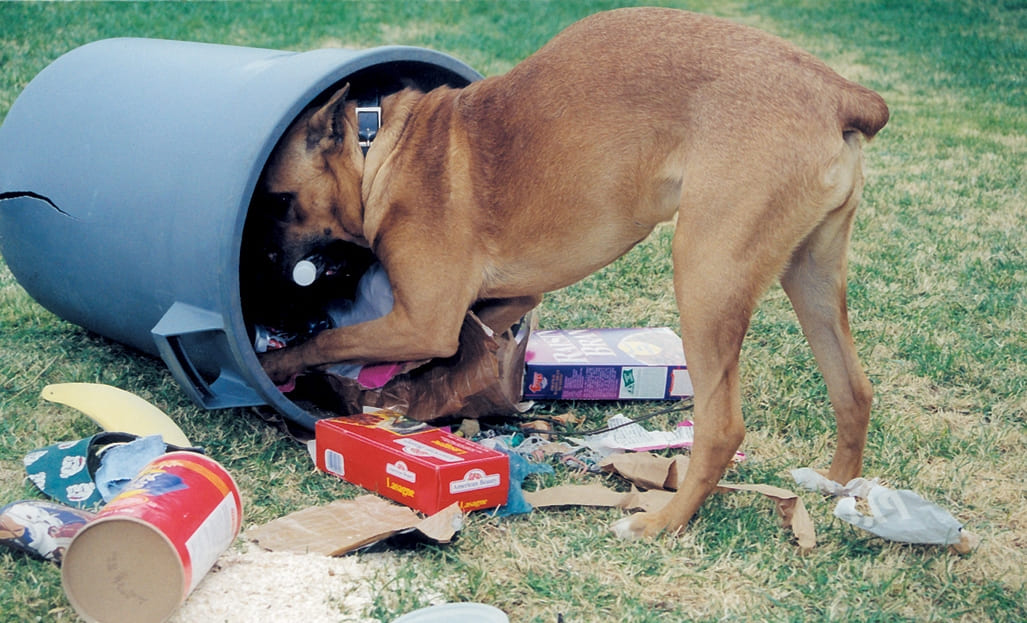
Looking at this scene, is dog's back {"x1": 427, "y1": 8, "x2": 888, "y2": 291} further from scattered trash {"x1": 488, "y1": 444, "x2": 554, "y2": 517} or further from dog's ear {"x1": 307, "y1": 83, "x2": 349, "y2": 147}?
scattered trash {"x1": 488, "y1": 444, "x2": 554, "y2": 517}

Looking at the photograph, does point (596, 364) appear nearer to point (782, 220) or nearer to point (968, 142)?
point (782, 220)

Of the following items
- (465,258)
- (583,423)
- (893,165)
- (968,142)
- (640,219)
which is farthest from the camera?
(968,142)

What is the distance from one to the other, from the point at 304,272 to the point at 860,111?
1.89 m

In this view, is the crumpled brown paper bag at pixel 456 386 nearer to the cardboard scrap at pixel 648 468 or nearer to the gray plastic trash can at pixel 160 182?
the gray plastic trash can at pixel 160 182

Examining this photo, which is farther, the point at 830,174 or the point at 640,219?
the point at 640,219

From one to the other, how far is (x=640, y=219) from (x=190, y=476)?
1.51 metres

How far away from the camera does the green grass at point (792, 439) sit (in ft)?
8.43

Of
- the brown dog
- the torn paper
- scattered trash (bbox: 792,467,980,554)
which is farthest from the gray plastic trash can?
scattered trash (bbox: 792,467,980,554)

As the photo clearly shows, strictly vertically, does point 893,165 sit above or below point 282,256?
below

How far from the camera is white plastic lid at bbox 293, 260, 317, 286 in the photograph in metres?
3.56

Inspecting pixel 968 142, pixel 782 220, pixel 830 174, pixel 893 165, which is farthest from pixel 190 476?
pixel 968 142

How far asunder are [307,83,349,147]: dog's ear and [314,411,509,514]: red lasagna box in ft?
3.12

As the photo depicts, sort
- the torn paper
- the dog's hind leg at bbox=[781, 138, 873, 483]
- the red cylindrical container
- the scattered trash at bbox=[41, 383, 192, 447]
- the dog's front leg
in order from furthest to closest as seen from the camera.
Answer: the dog's front leg, the torn paper, the scattered trash at bbox=[41, 383, 192, 447], the dog's hind leg at bbox=[781, 138, 873, 483], the red cylindrical container

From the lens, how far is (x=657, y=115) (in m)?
2.93
